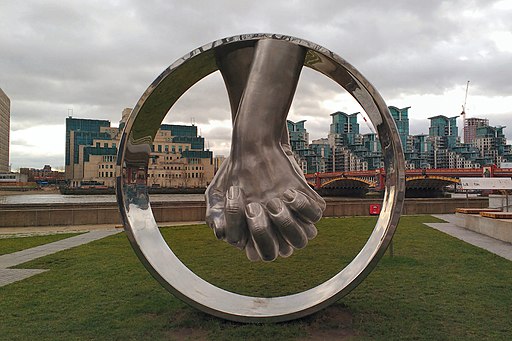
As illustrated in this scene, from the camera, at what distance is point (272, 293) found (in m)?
8.60

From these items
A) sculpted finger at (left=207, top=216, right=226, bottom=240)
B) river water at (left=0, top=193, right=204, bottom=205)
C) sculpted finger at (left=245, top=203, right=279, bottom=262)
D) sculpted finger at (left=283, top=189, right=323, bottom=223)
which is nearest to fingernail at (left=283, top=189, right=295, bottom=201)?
sculpted finger at (left=283, top=189, right=323, bottom=223)

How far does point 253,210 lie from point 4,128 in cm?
16806

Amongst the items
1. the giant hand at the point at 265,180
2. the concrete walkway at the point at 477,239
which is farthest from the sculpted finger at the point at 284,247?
the concrete walkway at the point at 477,239

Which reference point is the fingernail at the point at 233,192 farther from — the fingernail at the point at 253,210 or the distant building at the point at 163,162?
the distant building at the point at 163,162

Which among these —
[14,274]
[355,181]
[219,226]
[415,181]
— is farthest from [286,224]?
[355,181]

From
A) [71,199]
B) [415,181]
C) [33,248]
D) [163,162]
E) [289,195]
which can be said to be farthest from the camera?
[163,162]

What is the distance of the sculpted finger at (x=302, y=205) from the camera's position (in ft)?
16.8

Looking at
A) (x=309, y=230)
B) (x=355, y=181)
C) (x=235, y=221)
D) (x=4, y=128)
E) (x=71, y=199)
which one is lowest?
(x=71, y=199)

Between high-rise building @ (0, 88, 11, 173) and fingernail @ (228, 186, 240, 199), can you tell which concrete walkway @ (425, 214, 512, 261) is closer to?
fingernail @ (228, 186, 240, 199)

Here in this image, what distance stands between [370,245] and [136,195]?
3.56 metres

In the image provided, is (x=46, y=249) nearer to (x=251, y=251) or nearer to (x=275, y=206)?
(x=251, y=251)

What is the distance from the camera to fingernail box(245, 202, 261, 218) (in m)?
5.07

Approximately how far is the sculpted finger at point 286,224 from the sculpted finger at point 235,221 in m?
0.32

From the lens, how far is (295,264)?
11742 mm
